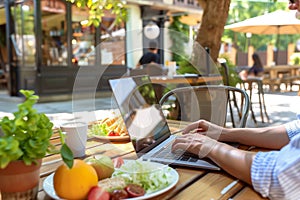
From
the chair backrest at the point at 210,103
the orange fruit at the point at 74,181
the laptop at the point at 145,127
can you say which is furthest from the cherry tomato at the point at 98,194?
the chair backrest at the point at 210,103

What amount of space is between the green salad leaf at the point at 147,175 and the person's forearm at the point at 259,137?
453 millimetres

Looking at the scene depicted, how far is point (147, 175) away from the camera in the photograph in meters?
0.85

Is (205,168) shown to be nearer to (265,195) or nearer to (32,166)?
(265,195)

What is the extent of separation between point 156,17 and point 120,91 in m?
9.39

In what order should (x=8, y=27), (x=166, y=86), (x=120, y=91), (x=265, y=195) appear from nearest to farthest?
1. (x=265, y=195)
2. (x=120, y=91)
3. (x=166, y=86)
4. (x=8, y=27)

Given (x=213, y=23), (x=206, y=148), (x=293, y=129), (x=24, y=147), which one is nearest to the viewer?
(x=24, y=147)

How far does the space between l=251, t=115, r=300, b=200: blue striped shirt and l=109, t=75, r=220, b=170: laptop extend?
169 mm

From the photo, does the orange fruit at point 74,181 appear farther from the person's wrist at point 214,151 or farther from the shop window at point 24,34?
the shop window at point 24,34

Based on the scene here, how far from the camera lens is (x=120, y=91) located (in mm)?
1154

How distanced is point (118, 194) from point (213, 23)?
11.6ft

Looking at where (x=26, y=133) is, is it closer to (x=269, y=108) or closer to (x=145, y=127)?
(x=145, y=127)

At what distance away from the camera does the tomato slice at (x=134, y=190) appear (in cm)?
78

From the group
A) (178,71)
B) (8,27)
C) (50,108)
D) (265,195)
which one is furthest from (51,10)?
(265,195)

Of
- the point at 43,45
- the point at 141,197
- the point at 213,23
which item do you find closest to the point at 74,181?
the point at 141,197
